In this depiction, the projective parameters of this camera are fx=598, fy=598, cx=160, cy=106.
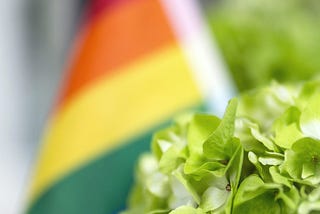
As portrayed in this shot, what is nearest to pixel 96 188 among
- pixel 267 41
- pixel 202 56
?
pixel 202 56

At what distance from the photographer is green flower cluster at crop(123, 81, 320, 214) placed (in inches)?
12.6

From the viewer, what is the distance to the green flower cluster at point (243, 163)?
32 centimetres

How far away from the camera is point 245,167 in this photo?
34 cm

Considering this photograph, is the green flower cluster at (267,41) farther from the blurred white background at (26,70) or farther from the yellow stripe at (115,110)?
the blurred white background at (26,70)

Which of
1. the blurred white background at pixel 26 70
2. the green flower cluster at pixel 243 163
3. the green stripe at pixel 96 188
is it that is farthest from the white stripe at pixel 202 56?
the blurred white background at pixel 26 70

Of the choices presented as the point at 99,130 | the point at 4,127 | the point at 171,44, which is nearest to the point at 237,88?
the point at 171,44

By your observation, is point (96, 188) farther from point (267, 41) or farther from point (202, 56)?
point (267, 41)

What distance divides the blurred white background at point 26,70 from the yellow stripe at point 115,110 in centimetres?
60

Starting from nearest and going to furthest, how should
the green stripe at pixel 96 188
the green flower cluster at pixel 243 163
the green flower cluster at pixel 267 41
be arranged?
the green flower cluster at pixel 243 163, the green stripe at pixel 96 188, the green flower cluster at pixel 267 41

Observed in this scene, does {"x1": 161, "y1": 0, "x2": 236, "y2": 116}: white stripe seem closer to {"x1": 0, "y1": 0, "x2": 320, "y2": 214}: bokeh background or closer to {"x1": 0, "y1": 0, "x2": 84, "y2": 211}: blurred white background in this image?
{"x1": 0, "y1": 0, "x2": 320, "y2": 214}: bokeh background

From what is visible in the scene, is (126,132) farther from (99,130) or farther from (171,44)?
(171,44)

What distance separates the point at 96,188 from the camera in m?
0.58

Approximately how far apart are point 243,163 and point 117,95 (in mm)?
309

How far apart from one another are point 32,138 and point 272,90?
1.02 metres
